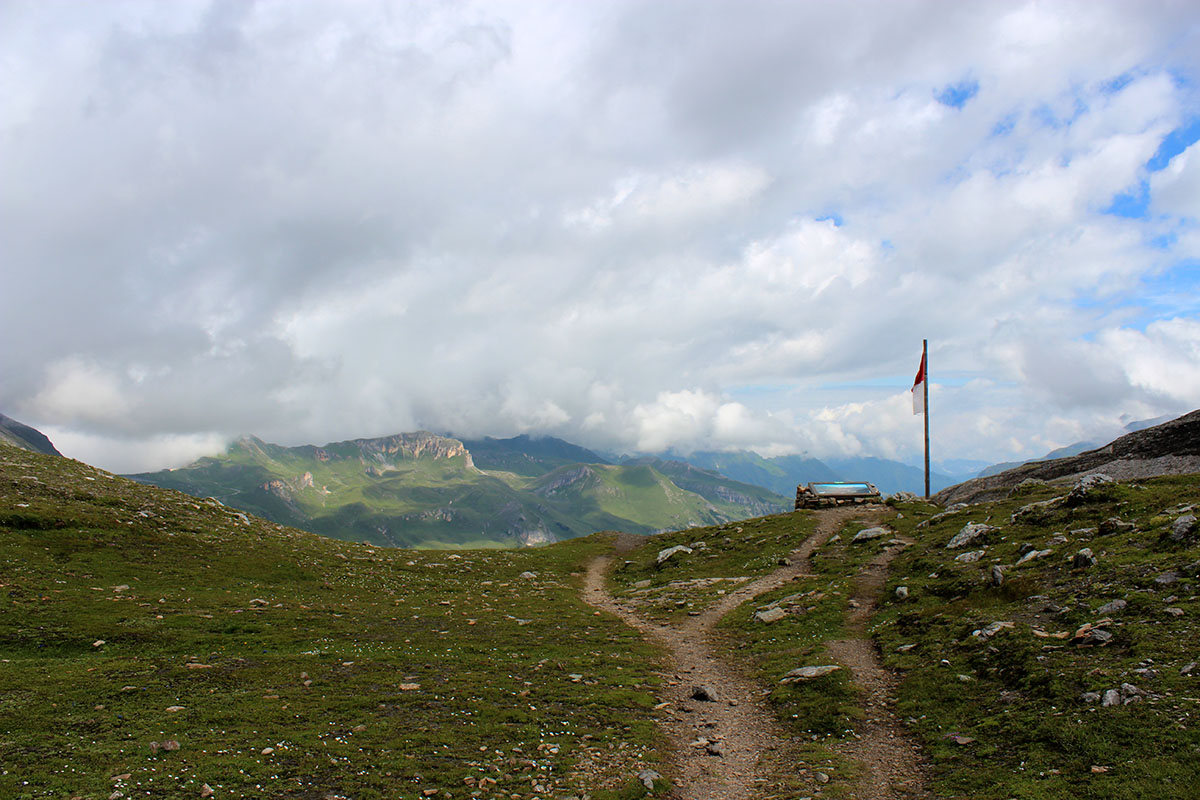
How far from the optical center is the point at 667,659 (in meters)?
28.2

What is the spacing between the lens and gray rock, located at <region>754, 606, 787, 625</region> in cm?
3259

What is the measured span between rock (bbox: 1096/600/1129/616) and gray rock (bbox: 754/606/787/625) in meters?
14.8

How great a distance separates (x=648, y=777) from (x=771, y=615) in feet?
62.6

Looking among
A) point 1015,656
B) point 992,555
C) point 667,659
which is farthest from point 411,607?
point 992,555

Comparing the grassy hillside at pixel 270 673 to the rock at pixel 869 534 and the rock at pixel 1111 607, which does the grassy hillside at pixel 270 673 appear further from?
the rock at pixel 869 534

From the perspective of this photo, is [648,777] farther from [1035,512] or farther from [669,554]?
[669,554]

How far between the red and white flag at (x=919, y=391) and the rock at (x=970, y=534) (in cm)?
2811

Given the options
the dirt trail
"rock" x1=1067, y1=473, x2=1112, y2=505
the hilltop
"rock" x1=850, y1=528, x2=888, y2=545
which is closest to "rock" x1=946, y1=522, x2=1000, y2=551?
the hilltop

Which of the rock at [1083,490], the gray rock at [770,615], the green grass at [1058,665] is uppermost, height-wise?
the rock at [1083,490]

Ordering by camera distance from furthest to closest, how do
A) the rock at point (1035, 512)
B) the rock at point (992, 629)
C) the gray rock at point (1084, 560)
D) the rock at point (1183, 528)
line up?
the rock at point (1035, 512) < the gray rock at point (1084, 560) < the rock at point (1183, 528) < the rock at point (992, 629)

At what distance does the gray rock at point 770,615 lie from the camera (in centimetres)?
3259

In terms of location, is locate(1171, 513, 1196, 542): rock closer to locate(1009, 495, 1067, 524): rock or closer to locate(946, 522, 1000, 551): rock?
locate(1009, 495, 1067, 524): rock

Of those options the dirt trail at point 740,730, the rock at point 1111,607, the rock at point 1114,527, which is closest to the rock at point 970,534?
the rock at point 1114,527

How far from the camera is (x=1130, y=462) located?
172 feet
